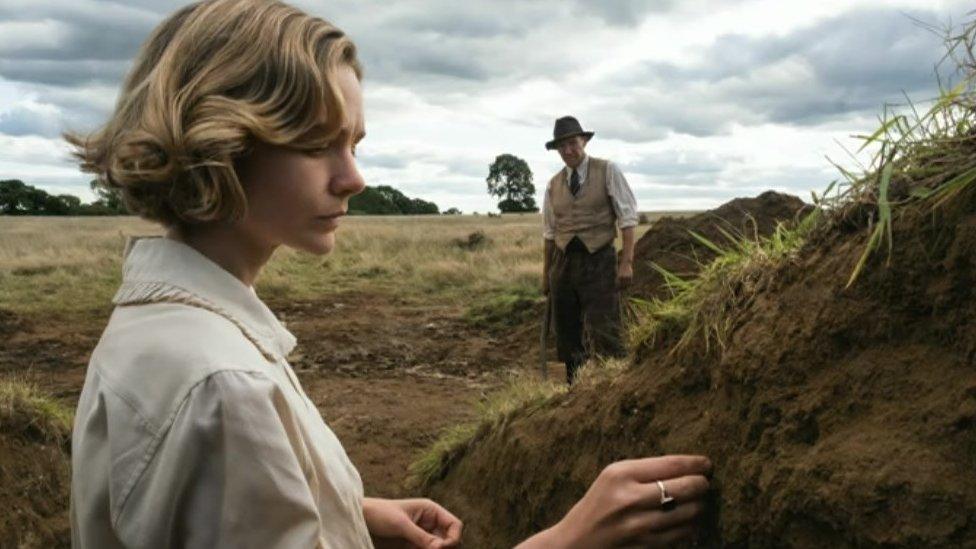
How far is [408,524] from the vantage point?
2137 millimetres

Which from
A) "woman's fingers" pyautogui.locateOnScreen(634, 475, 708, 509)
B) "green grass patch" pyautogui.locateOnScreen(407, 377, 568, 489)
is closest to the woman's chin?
"woman's fingers" pyautogui.locateOnScreen(634, 475, 708, 509)

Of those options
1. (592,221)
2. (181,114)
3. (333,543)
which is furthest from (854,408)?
(592,221)

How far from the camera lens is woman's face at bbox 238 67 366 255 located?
5.39 ft

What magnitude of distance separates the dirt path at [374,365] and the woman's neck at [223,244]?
14.1ft

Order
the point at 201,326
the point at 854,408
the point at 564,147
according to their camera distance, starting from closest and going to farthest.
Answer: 1. the point at 201,326
2. the point at 854,408
3. the point at 564,147

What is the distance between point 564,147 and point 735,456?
6385 mm

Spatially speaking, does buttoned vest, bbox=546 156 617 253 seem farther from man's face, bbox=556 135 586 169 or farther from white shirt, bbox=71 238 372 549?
→ white shirt, bbox=71 238 372 549

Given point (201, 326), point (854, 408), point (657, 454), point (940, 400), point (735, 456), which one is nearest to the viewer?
point (201, 326)

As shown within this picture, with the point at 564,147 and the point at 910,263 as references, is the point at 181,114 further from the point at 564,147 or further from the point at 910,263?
the point at 564,147

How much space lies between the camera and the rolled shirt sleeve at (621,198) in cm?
838

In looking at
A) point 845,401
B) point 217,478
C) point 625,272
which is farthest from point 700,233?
point 217,478

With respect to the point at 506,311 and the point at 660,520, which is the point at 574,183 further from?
the point at 660,520

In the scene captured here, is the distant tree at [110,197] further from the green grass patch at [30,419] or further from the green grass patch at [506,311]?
the green grass patch at [506,311]

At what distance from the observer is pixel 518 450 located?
163 inches
